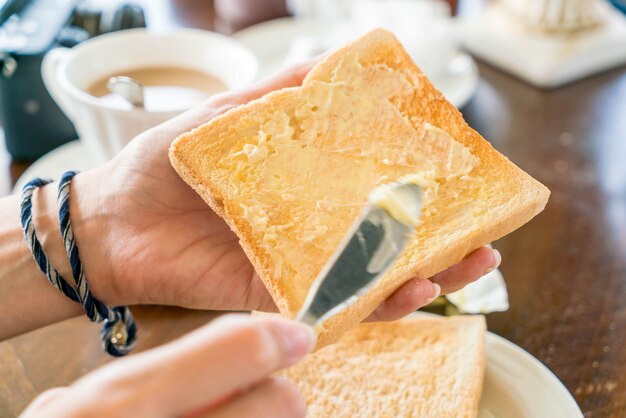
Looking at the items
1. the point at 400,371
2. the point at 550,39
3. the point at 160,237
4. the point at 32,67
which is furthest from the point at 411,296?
the point at 550,39

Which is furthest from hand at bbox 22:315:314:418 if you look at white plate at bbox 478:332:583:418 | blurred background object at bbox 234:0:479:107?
blurred background object at bbox 234:0:479:107

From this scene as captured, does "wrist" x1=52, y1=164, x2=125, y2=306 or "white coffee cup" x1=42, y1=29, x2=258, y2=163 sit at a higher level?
"white coffee cup" x1=42, y1=29, x2=258, y2=163

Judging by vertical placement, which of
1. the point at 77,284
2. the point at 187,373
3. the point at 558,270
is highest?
the point at 187,373

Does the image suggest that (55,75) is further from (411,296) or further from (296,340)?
(296,340)

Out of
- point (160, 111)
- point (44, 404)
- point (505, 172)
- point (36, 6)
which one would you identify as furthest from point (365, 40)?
point (36, 6)

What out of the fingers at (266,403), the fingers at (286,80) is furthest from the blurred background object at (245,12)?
the fingers at (266,403)

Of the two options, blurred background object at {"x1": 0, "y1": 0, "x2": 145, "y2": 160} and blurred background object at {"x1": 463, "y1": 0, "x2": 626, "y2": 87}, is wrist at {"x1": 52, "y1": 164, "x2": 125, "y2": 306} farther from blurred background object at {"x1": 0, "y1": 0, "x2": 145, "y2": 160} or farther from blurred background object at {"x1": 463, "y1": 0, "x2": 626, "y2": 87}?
blurred background object at {"x1": 463, "y1": 0, "x2": 626, "y2": 87}

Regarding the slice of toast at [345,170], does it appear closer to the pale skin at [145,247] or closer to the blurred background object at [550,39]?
the pale skin at [145,247]
